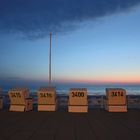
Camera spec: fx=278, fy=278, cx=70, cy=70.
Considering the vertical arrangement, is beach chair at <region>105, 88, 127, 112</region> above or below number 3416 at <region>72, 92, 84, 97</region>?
below

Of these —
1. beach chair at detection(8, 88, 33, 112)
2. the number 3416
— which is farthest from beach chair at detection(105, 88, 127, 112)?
beach chair at detection(8, 88, 33, 112)

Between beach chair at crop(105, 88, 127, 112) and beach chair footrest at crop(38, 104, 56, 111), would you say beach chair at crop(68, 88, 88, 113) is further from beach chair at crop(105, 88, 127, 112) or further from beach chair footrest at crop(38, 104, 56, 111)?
beach chair at crop(105, 88, 127, 112)

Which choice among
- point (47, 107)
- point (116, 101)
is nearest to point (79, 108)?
point (47, 107)

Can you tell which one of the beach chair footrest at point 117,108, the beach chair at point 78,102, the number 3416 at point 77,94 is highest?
the number 3416 at point 77,94

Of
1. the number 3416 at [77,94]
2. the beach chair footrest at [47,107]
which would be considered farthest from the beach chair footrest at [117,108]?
the beach chair footrest at [47,107]

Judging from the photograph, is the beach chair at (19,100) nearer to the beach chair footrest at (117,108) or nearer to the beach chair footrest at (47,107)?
the beach chair footrest at (47,107)

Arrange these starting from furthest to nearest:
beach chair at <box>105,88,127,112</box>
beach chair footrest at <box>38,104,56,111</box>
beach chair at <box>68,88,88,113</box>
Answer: beach chair footrest at <box>38,104,56,111</box>, beach chair at <box>105,88,127,112</box>, beach chair at <box>68,88,88,113</box>

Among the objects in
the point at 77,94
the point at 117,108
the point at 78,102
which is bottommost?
the point at 117,108

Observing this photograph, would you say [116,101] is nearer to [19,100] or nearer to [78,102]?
[78,102]

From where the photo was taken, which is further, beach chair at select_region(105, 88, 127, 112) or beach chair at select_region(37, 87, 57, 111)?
beach chair at select_region(37, 87, 57, 111)

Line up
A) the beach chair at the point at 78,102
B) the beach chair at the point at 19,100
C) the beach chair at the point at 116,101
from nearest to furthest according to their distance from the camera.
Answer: the beach chair at the point at 78,102 → the beach chair at the point at 116,101 → the beach chair at the point at 19,100

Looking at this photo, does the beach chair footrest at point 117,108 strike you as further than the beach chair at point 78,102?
Yes

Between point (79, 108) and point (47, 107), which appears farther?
point (47, 107)

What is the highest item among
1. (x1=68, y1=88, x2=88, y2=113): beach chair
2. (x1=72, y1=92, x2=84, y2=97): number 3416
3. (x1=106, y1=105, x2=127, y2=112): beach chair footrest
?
(x1=72, y1=92, x2=84, y2=97): number 3416
